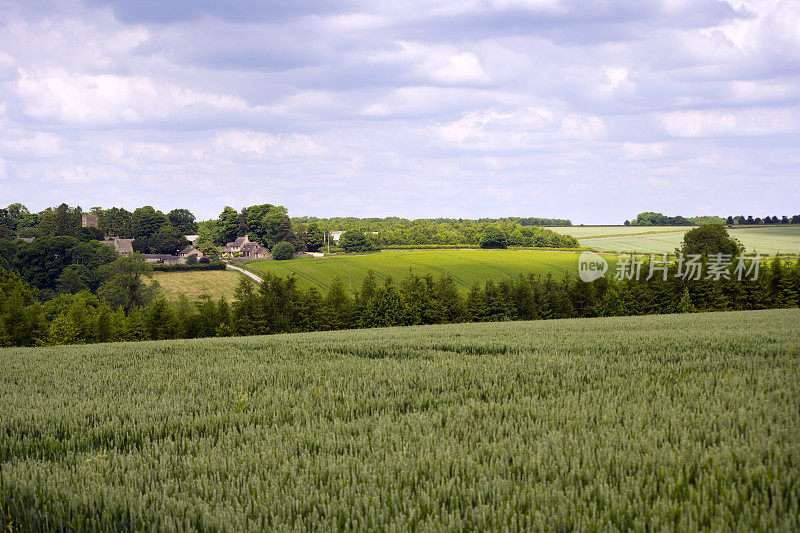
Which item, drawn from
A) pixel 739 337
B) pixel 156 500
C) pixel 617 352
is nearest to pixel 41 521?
pixel 156 500

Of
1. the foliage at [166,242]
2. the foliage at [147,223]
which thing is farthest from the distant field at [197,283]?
the foliage at [147,223]

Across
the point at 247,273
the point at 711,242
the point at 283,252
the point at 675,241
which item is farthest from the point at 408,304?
the point at 675,241

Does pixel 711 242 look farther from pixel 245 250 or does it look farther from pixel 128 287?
pixel 245 250

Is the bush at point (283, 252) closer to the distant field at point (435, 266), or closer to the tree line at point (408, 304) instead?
the distant field at point (435, 266)

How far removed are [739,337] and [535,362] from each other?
21.5 ft

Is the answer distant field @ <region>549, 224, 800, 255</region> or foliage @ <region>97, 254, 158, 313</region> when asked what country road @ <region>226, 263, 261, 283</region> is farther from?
distant field @ <region>549, 224, 800, 255</region>

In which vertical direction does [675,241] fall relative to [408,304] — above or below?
above

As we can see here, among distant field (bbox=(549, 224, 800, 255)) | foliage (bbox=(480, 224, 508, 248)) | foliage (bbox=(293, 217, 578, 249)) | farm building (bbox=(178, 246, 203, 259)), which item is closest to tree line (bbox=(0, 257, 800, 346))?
distant field (bbox=(549, 224, 800, 255))

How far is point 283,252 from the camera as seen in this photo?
158 meters

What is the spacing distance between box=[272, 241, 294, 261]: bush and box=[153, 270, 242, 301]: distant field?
3418 cm

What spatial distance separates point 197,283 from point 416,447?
11071 cm

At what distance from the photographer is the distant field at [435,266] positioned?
105562 millimetres

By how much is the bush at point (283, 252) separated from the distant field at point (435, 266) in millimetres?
14316

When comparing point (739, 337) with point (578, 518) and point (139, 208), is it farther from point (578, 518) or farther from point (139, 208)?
point (139, 208)
